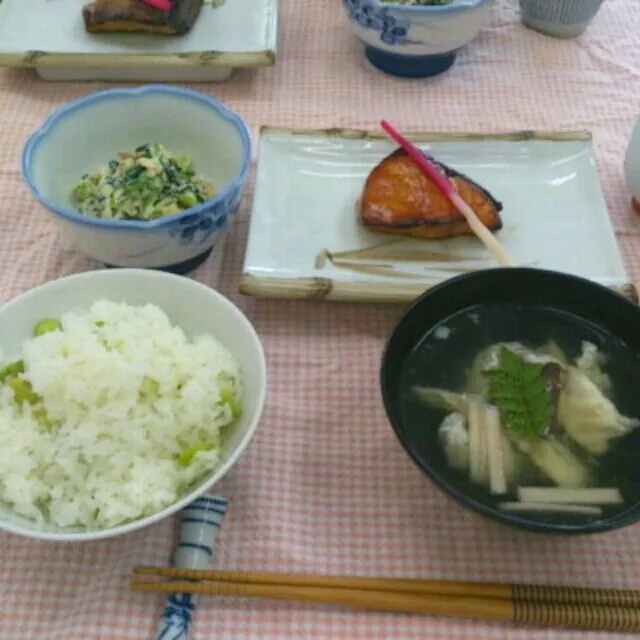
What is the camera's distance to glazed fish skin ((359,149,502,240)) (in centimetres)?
134

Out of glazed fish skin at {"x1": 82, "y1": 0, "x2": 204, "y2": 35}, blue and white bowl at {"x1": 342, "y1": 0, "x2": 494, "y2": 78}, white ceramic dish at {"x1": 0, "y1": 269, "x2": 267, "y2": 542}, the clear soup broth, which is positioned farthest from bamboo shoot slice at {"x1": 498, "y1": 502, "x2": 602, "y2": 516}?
glazed fish skin at {"x1": 82, "y1": 0, "x2": 204, "y2": 35}

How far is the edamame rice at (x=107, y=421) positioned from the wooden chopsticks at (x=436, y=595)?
0.12 meters

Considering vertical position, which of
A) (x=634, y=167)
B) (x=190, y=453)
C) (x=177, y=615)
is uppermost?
(x=634, y=167)

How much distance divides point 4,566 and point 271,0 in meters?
1.52

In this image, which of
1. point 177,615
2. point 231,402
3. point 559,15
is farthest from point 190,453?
point 559,15

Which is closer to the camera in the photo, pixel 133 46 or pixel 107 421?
pixel 107 421

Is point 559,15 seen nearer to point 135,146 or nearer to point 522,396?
point 135,146

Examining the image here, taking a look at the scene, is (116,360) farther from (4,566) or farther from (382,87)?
(382,87)

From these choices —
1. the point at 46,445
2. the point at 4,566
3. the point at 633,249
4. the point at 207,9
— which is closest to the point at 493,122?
the point at 633,249

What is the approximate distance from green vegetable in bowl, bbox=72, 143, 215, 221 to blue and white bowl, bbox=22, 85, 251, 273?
0.05 metres

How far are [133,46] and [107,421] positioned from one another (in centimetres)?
115

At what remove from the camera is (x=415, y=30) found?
1.68 metres

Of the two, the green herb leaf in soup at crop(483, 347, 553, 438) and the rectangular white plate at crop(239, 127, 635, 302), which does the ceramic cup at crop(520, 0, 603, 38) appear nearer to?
the rectangular white plate at crop(239, 127, 635, 302)

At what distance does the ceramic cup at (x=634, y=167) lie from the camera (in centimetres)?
144
